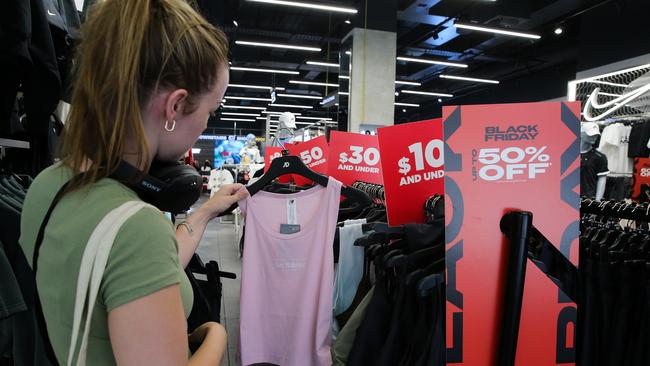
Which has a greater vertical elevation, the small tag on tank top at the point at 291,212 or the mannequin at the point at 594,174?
the mannequin at the point at 594,174

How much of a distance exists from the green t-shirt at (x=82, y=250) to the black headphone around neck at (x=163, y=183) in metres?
0.02

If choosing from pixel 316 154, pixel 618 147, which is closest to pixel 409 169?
pixel 316 154

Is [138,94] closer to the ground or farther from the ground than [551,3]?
closer to the ground

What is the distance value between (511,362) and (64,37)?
210cm

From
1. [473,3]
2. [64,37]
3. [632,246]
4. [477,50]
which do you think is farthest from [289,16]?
[632,246]

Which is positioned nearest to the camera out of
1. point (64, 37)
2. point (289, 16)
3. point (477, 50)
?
point (64, 37)

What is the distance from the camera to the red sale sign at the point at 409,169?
5.14 feet

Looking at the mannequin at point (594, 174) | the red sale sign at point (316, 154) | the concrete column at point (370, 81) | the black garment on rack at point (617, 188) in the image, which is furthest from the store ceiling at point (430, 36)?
the red sale sign at point (316, 154)

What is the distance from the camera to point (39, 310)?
0.69 m

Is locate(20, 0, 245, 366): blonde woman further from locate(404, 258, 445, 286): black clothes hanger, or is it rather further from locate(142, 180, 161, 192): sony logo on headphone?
locate(404, 258, 445, 286): black clothes hanger

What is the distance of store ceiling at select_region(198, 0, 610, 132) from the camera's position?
9203 millimetres

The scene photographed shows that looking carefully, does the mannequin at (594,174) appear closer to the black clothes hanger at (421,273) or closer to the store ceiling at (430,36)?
the black clothes hanger at (421,273)

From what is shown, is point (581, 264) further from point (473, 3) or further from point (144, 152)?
point (473, 3)

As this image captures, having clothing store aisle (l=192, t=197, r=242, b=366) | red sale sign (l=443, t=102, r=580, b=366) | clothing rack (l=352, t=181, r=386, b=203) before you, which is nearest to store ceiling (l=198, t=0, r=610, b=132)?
clothing store aisle (l=192, t=197, r=242, b=366)
